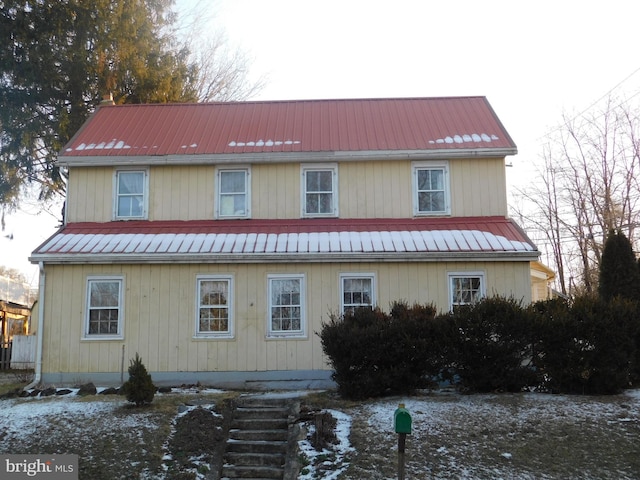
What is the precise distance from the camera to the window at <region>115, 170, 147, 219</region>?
54.5ft

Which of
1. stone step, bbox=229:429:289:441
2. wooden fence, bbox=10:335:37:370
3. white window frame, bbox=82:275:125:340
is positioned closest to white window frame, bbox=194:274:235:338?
white window frame, bbox=82:275:125:340

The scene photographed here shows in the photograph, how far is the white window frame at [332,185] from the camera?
16.5 meters

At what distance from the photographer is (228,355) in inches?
575

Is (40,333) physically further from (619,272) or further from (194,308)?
(619,272)

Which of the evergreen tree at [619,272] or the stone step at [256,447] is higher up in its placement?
the evergreen tree at [619,272]

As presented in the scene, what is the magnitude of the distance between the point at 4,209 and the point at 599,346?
76.0ft

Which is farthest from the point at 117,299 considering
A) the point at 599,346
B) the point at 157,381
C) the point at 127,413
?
the point at 599,346

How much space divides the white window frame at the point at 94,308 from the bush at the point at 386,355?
5749 millimetres

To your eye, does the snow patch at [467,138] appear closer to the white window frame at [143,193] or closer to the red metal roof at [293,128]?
the red metal roof at [293,128]

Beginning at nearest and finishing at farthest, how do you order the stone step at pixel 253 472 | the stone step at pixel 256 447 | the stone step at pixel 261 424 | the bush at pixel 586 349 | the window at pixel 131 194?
the stone step at pixel 253 472 → the stone step at pixel 256 447 → the stone step at pixel 261 424 → the bush at pixel 586 349 → the window at pixel 131 194

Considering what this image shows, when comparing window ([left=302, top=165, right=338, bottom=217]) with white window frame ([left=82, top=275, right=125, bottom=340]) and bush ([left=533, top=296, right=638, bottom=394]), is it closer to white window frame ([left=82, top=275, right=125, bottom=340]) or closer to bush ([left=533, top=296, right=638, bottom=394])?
white window frame ([left=82, top=275, right=125, bottom=340])

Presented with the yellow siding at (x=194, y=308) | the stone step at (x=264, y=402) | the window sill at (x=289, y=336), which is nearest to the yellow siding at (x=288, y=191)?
the yellow siding at (x=194, y=308)

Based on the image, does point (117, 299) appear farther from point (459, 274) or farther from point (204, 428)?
point (459, 274)

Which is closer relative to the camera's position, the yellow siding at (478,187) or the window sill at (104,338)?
the window sill at (104,338)
